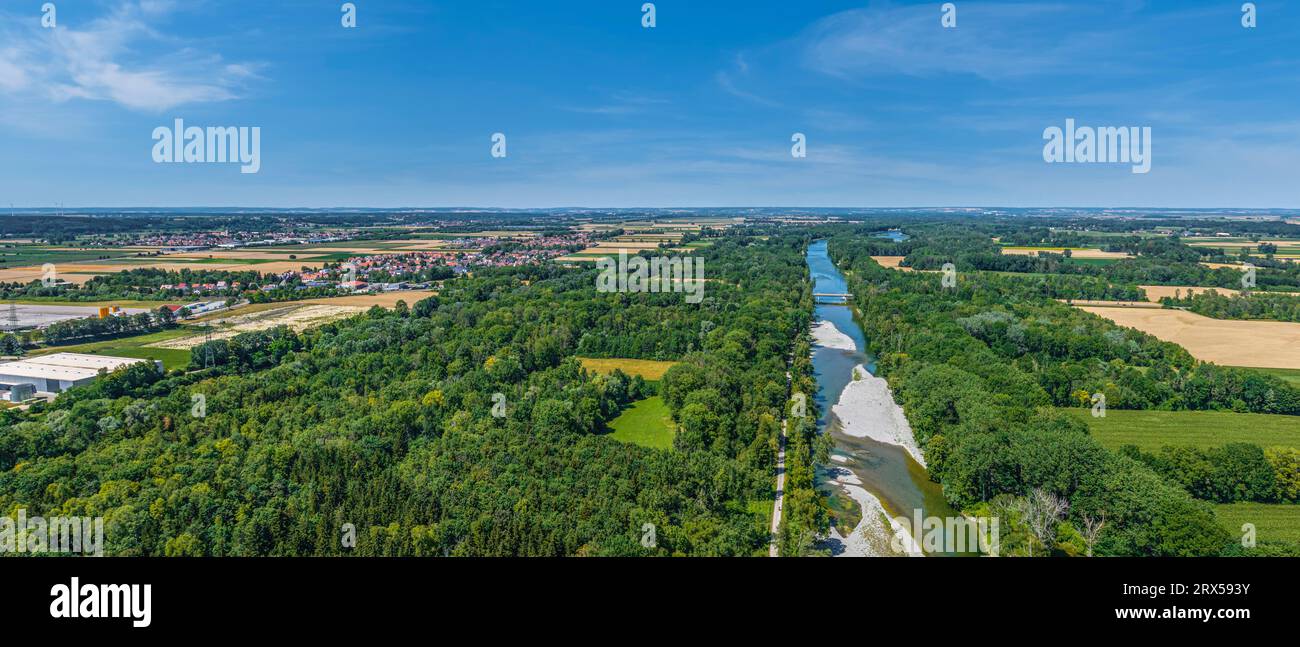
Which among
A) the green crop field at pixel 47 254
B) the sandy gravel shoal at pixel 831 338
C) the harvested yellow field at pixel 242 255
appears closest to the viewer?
the sandy gravel shoal at pixel 831 338

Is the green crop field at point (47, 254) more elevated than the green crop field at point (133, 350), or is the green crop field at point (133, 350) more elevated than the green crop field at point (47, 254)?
the green crop field at point (47, 254)

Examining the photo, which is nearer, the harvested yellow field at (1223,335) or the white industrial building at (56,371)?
the white industrial building at (56,371)

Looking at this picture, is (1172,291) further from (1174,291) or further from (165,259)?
(165,259)

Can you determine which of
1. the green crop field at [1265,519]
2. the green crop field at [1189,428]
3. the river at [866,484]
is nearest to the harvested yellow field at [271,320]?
the river at [866,484]

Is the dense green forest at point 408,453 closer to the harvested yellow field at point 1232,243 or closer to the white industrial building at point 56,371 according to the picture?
the white industrial building at point 56,371

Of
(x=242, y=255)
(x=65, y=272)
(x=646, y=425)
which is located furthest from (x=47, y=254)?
(x=646, y=425)

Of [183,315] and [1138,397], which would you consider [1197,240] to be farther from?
[183,315]

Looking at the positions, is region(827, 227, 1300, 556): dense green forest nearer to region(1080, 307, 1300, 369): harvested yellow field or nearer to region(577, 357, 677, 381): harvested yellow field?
region(1080, 307, 1300, 369): harvested yellow field
